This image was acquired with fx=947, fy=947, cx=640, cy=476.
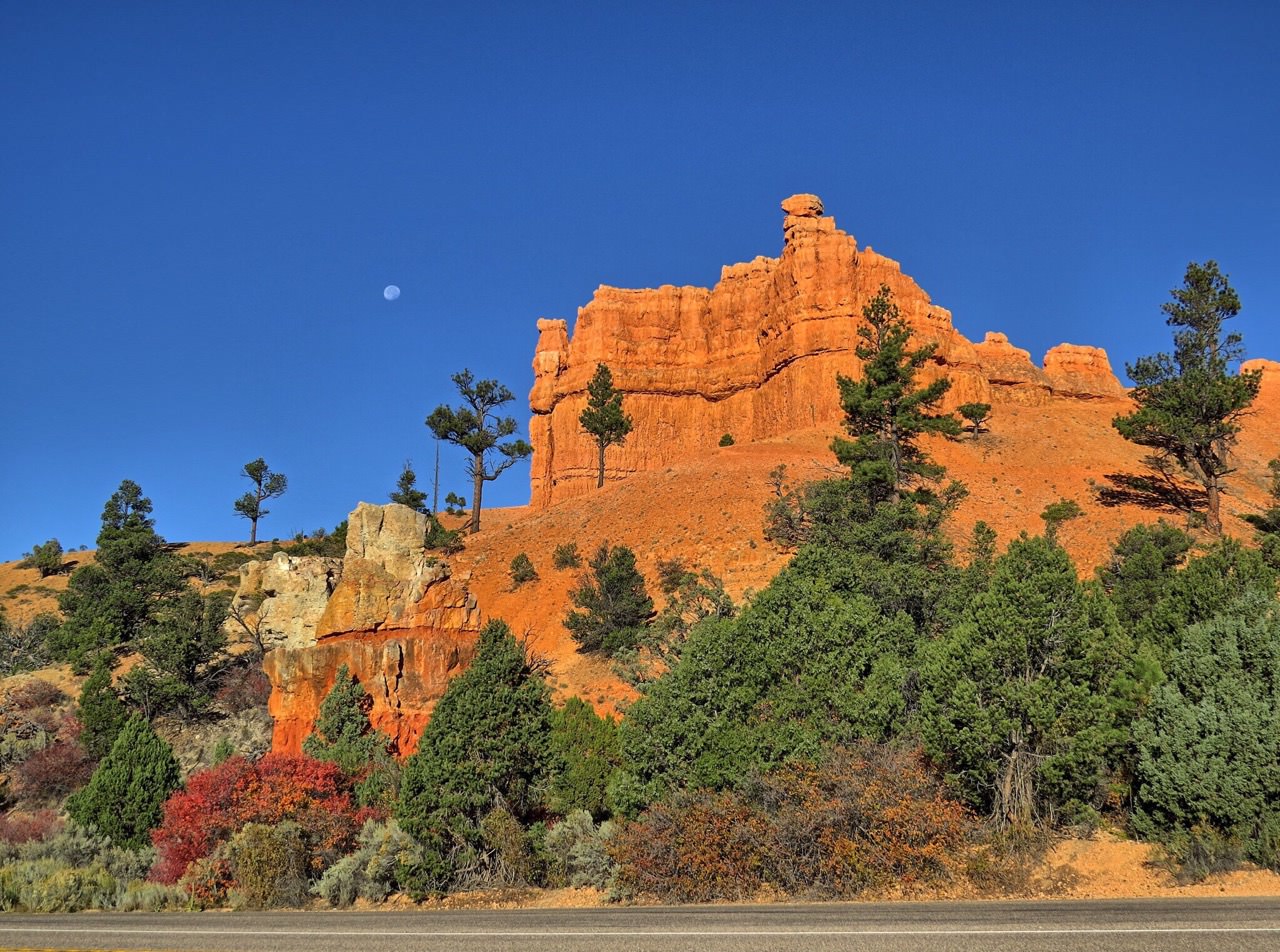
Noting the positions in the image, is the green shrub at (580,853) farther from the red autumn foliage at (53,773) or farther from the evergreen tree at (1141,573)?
the red autumn foliage at (53,773)

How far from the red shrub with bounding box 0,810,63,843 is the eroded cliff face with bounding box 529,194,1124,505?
55019mm

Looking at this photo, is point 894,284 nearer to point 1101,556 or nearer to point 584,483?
point 584,483

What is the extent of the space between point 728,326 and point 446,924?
254ft

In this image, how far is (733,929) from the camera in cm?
1292

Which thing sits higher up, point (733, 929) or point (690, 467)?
point (690, 467)

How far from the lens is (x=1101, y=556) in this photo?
43781mm

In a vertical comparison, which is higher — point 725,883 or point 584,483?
point 584,483

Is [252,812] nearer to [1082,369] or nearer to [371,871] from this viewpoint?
[371,871]

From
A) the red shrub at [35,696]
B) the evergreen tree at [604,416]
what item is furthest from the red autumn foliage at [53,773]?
the evergreen tree at [604,416]

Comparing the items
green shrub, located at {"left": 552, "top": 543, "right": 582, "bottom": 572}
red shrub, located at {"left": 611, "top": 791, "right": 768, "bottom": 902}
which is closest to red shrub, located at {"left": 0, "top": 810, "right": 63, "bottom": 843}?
red shrub, located at {"left": 611, "top": 791, "right": 768, "bottom": 902}

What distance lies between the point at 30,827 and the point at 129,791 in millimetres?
5441

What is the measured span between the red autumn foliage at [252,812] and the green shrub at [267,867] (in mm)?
575

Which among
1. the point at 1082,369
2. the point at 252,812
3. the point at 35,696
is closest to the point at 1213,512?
the point at 252,812

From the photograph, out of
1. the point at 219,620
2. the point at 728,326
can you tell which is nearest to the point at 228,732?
the point at 219,620
